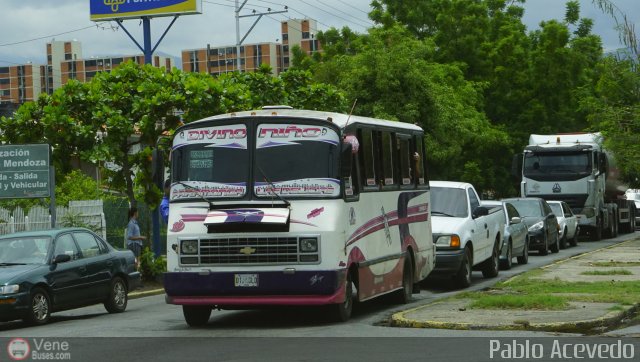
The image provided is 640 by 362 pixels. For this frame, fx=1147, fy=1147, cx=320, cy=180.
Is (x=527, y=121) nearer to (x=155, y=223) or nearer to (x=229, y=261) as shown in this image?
(x=155, y=223)

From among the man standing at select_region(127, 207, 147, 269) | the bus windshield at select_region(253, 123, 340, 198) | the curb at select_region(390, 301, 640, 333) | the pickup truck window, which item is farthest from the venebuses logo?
the man standing at select_region(127, 207, 147, 269)

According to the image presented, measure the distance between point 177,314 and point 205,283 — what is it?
350 cm

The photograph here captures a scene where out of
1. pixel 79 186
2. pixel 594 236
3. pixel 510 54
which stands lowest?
pixel 594 236

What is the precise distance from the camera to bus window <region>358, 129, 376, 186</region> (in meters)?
16.0

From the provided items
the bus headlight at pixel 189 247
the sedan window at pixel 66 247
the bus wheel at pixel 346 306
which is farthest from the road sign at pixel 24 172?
the bus wheel at pixel 346 306

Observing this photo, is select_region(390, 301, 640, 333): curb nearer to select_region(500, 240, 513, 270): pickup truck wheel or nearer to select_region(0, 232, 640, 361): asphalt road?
select_region(0, 232, 640, 361): asphalt road

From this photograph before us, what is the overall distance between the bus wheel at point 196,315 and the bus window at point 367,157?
2.81 meters

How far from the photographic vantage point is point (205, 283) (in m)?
14.5

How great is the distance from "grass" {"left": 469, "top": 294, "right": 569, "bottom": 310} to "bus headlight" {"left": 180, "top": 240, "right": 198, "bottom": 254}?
391cm

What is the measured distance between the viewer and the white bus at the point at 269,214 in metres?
14.4

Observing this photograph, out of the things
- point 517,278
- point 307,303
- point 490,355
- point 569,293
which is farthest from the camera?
point 517,278

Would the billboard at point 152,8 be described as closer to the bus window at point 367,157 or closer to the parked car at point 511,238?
the parked car at point 511,238

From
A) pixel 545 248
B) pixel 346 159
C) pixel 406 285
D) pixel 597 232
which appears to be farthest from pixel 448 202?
pixel 597 232

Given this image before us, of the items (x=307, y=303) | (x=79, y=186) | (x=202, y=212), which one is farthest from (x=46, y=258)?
(x=79, y=186)
